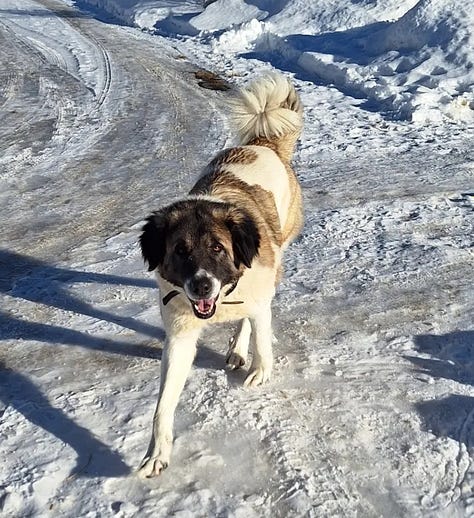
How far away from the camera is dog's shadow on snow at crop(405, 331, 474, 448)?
3806 millimetres

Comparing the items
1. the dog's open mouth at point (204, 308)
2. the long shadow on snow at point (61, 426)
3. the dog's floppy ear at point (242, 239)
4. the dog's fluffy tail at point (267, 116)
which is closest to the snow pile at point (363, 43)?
the dog's fluffy tail at point (267, 116)

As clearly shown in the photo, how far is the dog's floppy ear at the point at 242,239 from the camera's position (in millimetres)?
3904

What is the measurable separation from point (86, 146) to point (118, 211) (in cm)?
241

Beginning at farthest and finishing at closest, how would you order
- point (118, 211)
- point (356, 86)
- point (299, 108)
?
point (356, 86) → point (118, 211) → point (299, 108)

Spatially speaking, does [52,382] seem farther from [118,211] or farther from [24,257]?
[118,211]

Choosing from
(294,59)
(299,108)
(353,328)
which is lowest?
(294,59)

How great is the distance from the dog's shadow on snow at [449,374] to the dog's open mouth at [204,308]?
1.22 m

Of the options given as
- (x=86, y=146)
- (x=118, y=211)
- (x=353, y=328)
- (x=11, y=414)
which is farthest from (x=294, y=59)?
(x=11, y=414)

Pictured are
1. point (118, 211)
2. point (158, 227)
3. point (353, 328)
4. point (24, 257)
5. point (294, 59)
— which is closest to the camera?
point (158, 227)

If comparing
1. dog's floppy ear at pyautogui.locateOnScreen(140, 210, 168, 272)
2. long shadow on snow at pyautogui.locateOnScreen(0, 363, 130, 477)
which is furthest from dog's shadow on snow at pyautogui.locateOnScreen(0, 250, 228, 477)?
dog's floppy ear at pyautogui.locateOnScreen(140, 210, 168, 272)

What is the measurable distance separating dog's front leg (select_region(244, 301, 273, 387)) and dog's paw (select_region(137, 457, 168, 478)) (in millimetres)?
894

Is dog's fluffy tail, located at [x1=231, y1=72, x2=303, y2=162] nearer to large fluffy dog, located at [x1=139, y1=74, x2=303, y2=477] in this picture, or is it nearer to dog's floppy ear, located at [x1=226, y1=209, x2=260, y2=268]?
large fluffy dog, located at [x1=139, y1=74, x2=303, y2=477]

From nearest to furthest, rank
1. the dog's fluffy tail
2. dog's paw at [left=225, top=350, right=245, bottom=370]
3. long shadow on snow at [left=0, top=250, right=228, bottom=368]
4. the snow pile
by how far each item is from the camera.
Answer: dog's paw at [left=225, top=350, right=245, bottom=370], long shadow on snow at [left=0, top=250, right=228, bottom=368], the dog's fluffy tail, the snow pile

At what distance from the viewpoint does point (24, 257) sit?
6.28 m
